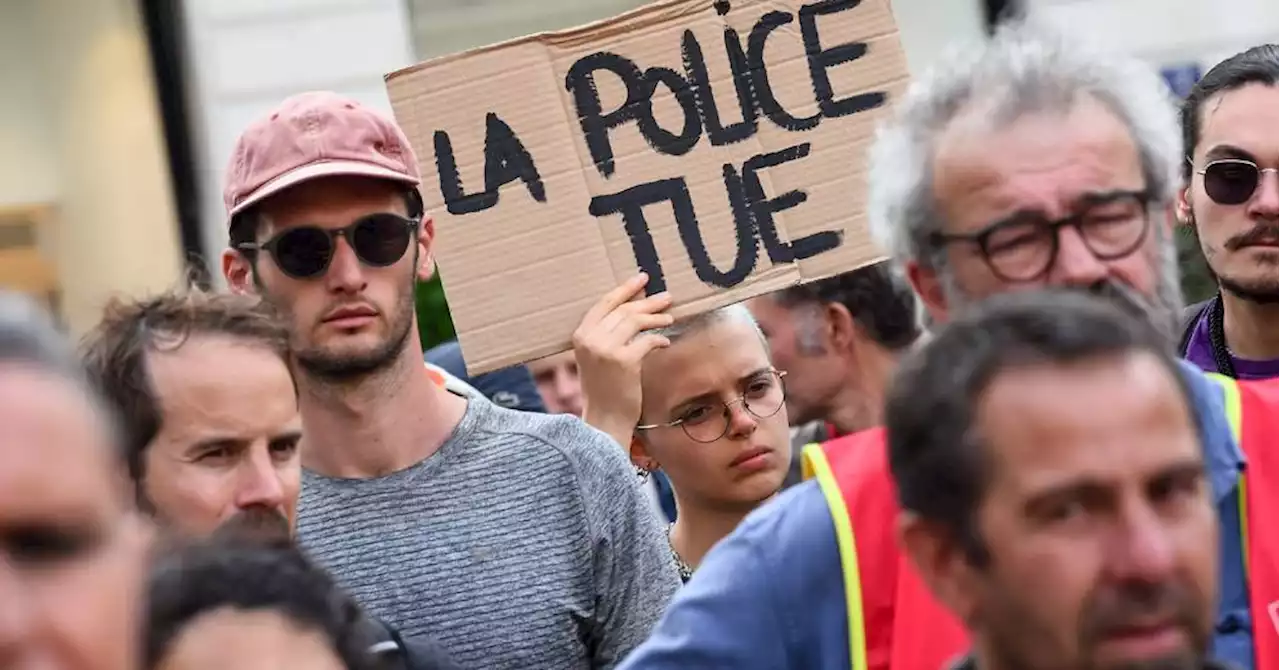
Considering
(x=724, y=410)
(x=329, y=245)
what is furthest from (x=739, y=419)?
(x=329, y=245)

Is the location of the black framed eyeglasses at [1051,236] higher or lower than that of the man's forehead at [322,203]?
lower

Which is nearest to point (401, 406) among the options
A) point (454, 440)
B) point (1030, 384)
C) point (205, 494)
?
point (454, 440)

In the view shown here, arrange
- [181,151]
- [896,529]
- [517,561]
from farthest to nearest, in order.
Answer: [181,151], [517,561], [896,529]

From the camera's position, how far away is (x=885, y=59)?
168 inches

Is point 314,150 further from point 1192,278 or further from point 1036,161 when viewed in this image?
point 1192,278

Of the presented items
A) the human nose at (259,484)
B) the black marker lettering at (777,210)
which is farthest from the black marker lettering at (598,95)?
the human nose at (259,484)

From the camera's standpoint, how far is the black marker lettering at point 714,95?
428 cm

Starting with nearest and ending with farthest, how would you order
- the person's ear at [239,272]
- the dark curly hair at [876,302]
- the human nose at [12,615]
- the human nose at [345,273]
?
the human nose at [12,615]
the human nose at [345,273]
the person's ear at [239,272]
the dark curly hair at [876,302]

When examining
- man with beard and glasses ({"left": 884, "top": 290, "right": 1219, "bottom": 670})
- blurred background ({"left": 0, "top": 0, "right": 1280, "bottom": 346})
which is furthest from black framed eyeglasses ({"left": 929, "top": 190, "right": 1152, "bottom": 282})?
blurred background ({"left": 0, "top": 0, "right": 1280, "bottom": 346})

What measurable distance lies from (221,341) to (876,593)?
121 centimetres

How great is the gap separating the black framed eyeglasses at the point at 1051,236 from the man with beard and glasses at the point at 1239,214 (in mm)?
1511

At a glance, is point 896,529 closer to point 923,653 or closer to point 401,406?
point 923,653

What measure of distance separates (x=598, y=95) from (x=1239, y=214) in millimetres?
1207

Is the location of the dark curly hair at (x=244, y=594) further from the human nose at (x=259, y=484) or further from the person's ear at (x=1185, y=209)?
the person's ear at (x=1185, y=209)
